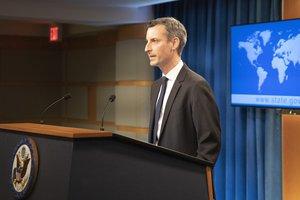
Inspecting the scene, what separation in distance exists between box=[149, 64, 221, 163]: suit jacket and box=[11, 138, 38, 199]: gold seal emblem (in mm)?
981

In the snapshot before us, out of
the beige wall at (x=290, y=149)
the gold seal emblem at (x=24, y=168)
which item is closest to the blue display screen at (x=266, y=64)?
the beige wall at (x=290, y=149)

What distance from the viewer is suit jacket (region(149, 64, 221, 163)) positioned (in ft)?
7.57

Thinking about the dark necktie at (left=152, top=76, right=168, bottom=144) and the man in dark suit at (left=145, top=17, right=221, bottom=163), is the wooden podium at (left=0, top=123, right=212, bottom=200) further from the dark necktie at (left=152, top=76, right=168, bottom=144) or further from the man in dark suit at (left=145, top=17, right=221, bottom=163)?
the dark necktie at (left=152, top=76, right=168, bottom=144)

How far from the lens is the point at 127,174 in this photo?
1447mm

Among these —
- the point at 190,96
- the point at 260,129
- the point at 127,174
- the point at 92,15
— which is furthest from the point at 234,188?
the point at 127,174

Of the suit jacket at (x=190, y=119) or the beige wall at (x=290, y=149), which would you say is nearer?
the suit jacket at (x=190, y=119)

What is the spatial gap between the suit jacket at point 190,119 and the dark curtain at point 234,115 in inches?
106

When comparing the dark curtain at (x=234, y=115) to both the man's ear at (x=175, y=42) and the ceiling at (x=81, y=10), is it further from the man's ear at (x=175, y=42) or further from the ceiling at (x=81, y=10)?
the man's ear at (x=175, y=42)

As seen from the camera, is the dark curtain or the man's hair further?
→ the dark curtain

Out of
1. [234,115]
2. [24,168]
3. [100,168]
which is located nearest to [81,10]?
[234,115]

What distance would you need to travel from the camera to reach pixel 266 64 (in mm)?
4727

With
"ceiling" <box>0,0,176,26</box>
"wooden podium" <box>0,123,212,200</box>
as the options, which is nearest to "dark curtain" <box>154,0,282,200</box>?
"ceiling" <box>0,0,176,26</box>

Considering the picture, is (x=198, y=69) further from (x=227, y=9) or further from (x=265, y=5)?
(x=265, y=5)

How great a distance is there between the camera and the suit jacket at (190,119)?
7.57ft
